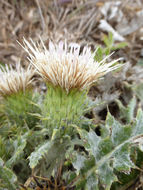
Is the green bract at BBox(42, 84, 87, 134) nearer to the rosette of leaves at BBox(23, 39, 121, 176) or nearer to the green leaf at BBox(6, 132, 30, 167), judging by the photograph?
the rosette of leaves at BBox(23, 39, 121, 176)

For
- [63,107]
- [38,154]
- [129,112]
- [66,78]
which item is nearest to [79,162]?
[38,154]

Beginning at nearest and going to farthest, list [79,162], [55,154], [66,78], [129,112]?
[66,78] → [79,162] → [55,154] → [129,112]

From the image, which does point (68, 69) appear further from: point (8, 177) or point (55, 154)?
point (8, 177)

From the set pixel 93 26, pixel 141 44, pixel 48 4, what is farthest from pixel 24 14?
pixel 141 44

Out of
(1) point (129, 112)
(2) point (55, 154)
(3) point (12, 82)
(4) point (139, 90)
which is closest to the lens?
(2) point (55, 154)

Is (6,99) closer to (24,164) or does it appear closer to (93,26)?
(24,164)

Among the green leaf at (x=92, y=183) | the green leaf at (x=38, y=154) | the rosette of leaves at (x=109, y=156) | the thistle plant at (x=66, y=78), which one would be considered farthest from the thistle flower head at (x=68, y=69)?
the green leaf at (x=92, y=183)

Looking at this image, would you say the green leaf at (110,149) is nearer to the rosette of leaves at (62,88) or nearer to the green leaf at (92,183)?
the green leaf at (92,183)
